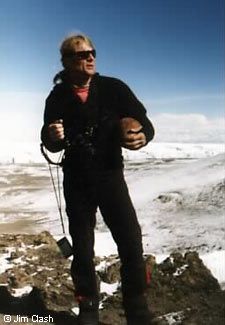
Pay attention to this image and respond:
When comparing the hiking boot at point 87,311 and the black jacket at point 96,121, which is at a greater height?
the black jacket at point 96,121

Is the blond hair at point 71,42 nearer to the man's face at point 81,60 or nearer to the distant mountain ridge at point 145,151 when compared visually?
the man's face at point 81,60

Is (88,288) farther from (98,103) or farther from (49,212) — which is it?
(98,103)

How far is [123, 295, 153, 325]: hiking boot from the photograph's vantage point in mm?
1634

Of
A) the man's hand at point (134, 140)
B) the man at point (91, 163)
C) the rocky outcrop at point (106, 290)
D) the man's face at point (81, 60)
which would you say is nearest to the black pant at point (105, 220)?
the man at point (91, 163)

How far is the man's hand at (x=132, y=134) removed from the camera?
1498 mm

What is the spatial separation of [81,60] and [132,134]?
0.35m

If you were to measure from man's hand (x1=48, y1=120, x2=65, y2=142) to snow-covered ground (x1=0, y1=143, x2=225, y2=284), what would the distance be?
1.17 feet

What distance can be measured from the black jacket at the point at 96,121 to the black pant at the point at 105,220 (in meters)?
0.05

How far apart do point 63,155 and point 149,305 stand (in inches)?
29.3

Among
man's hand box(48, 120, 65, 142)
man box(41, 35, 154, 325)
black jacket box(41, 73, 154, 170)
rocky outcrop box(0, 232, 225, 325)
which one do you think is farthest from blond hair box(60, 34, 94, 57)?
rocky outcrop box(0, 232, 225, 325)

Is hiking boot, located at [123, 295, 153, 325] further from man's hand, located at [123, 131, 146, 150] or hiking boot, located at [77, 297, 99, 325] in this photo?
man's hand, located at [123, 131, 146, 150]

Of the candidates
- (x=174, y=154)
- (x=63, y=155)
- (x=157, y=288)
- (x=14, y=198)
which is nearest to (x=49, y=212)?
(x=14, y=198)

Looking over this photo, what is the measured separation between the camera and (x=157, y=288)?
1.86 metres

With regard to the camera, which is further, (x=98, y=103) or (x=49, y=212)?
(x=49, y=212)
